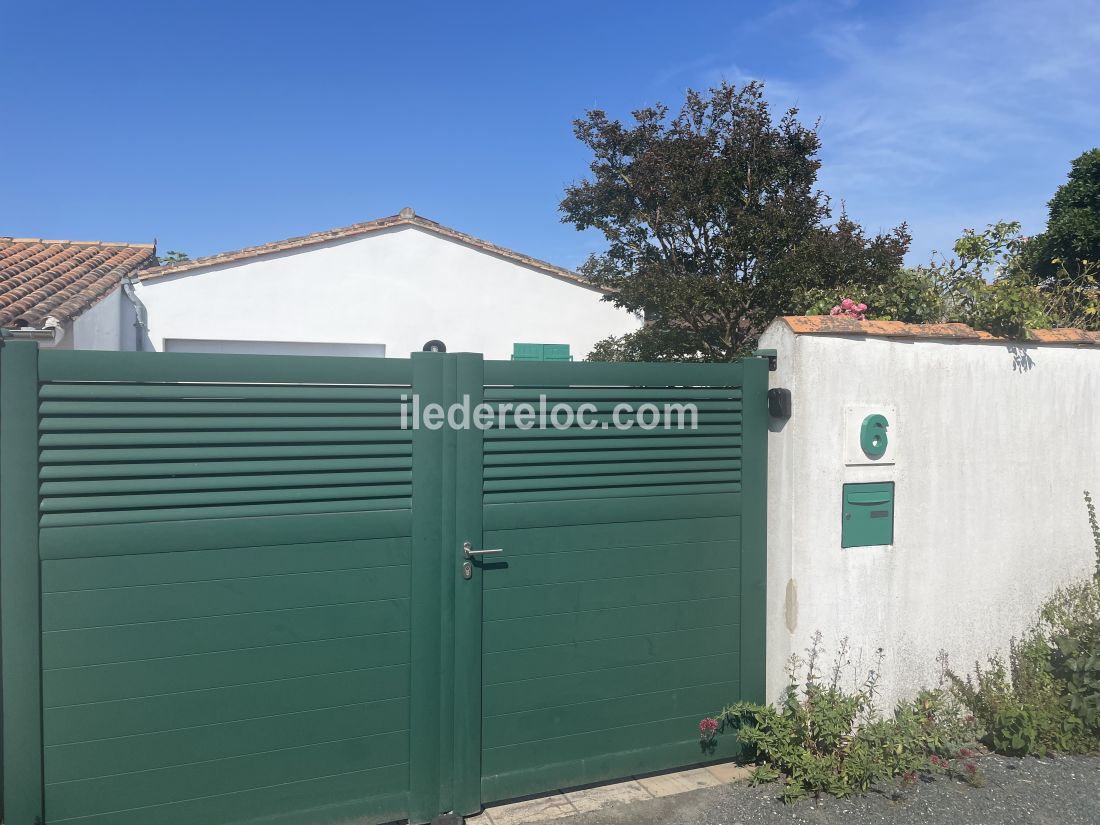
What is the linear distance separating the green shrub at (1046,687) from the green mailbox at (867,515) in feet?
3.17

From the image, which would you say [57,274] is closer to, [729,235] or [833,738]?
[729,235]

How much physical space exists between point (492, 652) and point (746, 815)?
1.32 meters

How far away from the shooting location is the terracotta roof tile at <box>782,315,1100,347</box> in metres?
3.78

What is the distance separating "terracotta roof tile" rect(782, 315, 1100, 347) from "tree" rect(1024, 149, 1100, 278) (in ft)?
25.2

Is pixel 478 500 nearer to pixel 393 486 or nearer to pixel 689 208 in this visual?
pixel 393 486

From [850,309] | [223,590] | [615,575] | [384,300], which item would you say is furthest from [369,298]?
[223,590]

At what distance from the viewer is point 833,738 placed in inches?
143

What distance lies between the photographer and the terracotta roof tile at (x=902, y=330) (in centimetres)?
378

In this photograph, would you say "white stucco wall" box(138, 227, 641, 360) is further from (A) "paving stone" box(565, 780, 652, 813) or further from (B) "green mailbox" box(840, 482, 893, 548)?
(A) "paving stone" box(565, 780, 652, 813)

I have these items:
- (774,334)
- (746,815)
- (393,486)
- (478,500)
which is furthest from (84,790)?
(774,334)

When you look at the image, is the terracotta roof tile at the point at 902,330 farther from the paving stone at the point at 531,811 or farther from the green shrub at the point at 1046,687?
the paving stone at the point at 531,811

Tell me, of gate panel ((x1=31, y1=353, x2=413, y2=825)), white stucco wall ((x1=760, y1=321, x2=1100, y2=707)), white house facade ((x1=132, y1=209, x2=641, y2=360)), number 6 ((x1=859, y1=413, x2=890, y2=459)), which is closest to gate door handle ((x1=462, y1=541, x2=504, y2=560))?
gate panel ((x1=31, y1=353, x2=413, y2=825))

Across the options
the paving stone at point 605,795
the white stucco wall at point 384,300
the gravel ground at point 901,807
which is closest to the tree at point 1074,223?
the white stucco wall at point 384,300

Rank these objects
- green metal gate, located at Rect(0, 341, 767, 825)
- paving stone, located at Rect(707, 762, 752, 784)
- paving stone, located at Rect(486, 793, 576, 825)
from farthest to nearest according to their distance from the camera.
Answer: paving stone, located at Rect(707, 762, 752, 784), paving stone, located at Rect(486, 793, 576, 825), green metal gate, located at Rect(0, 341, 767, 825)
